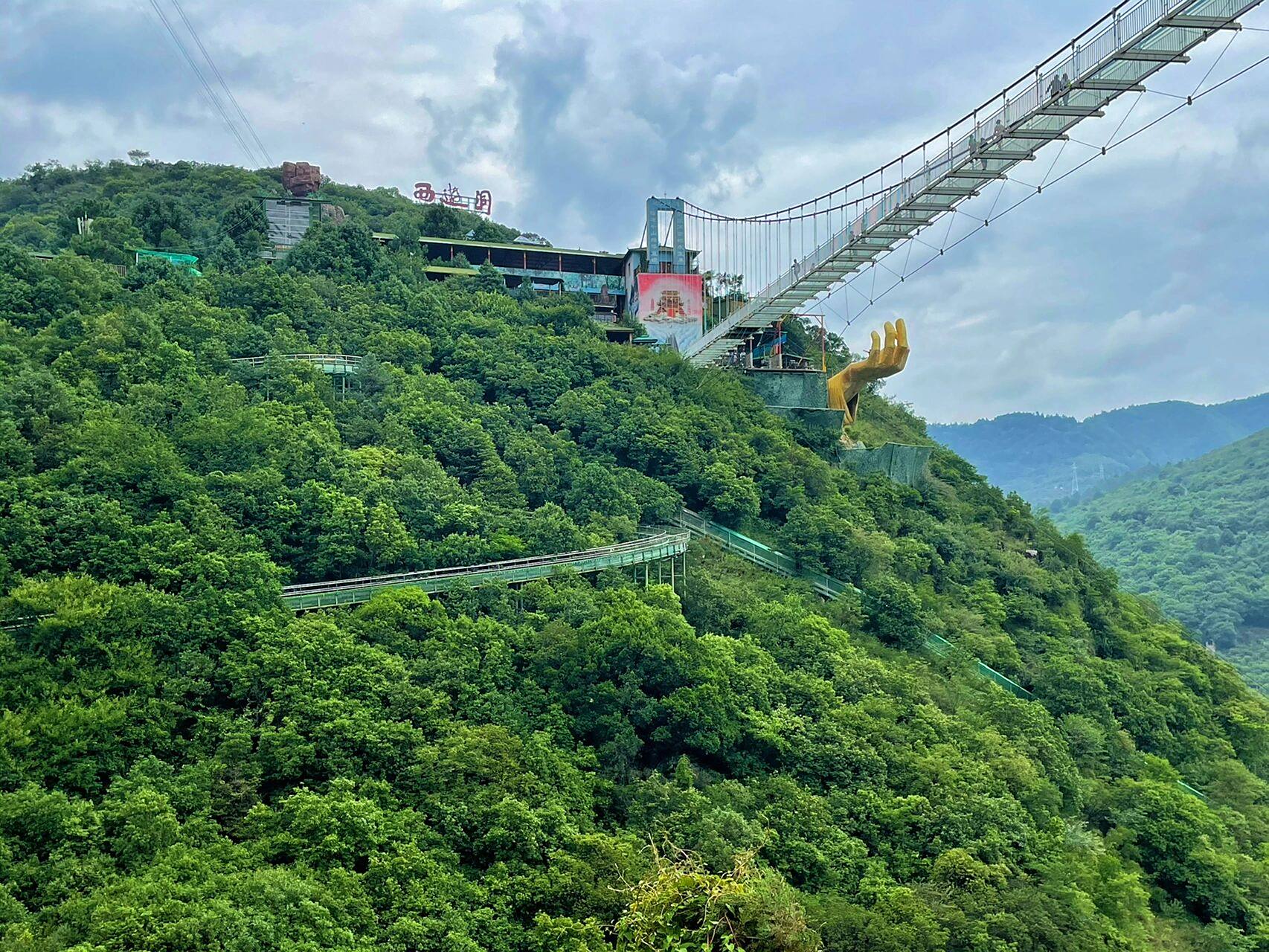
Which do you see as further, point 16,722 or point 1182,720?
point 1182,720

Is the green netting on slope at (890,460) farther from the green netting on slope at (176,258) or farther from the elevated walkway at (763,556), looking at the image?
the green netting on slope at (176,258)

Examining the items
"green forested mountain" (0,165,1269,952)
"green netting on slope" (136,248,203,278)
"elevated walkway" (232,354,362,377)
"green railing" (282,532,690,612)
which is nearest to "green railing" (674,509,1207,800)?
"green forested mountain" (0,165,1269,952)

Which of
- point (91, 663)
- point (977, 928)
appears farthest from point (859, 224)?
point (91, 663)

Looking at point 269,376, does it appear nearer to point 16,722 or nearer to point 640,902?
point 16,722

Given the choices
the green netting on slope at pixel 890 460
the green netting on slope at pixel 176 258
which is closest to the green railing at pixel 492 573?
the green netting on slope at pixel 890 460

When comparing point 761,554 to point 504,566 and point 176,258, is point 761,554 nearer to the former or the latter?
point 504,566

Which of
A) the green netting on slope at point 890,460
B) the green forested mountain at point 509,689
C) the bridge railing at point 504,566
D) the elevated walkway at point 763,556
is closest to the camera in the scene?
the green forested mountain at point 509,689

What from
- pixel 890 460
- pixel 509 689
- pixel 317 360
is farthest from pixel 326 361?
pixel 890 460
